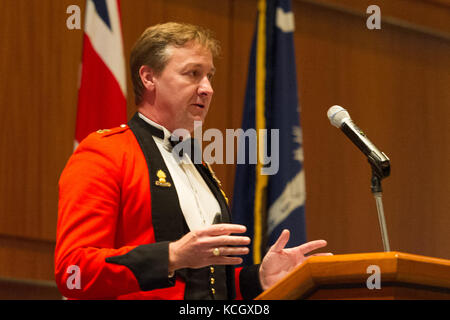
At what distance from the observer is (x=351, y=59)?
4195 mm

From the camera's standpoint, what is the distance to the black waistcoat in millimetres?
1892

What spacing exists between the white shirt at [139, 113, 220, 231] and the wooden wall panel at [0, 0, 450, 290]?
3.71ft

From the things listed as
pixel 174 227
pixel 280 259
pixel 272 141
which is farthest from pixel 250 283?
pixel 272 141

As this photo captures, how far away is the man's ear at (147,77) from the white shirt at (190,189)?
0.09 m

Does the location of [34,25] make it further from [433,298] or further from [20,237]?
[433,298]

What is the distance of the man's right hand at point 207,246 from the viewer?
159cm

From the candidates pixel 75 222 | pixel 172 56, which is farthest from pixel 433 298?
pixel 172 56

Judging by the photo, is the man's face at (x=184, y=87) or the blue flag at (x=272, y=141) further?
the blue flag at (x=272, y=141)

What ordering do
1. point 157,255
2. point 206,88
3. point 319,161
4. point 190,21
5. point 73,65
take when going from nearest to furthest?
point 157,255 < point 206,88 < point 73,65 < point 190,21 < point 319,161

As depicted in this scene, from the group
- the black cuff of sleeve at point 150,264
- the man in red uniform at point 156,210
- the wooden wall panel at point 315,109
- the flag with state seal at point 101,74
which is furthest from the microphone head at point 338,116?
the wooden wall panel at point 315,109

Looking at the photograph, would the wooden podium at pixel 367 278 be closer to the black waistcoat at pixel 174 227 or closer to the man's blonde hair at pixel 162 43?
the black waistcoat at pixel 174 227

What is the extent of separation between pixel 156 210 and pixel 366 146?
547 mm

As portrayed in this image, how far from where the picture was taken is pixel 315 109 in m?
4.03
